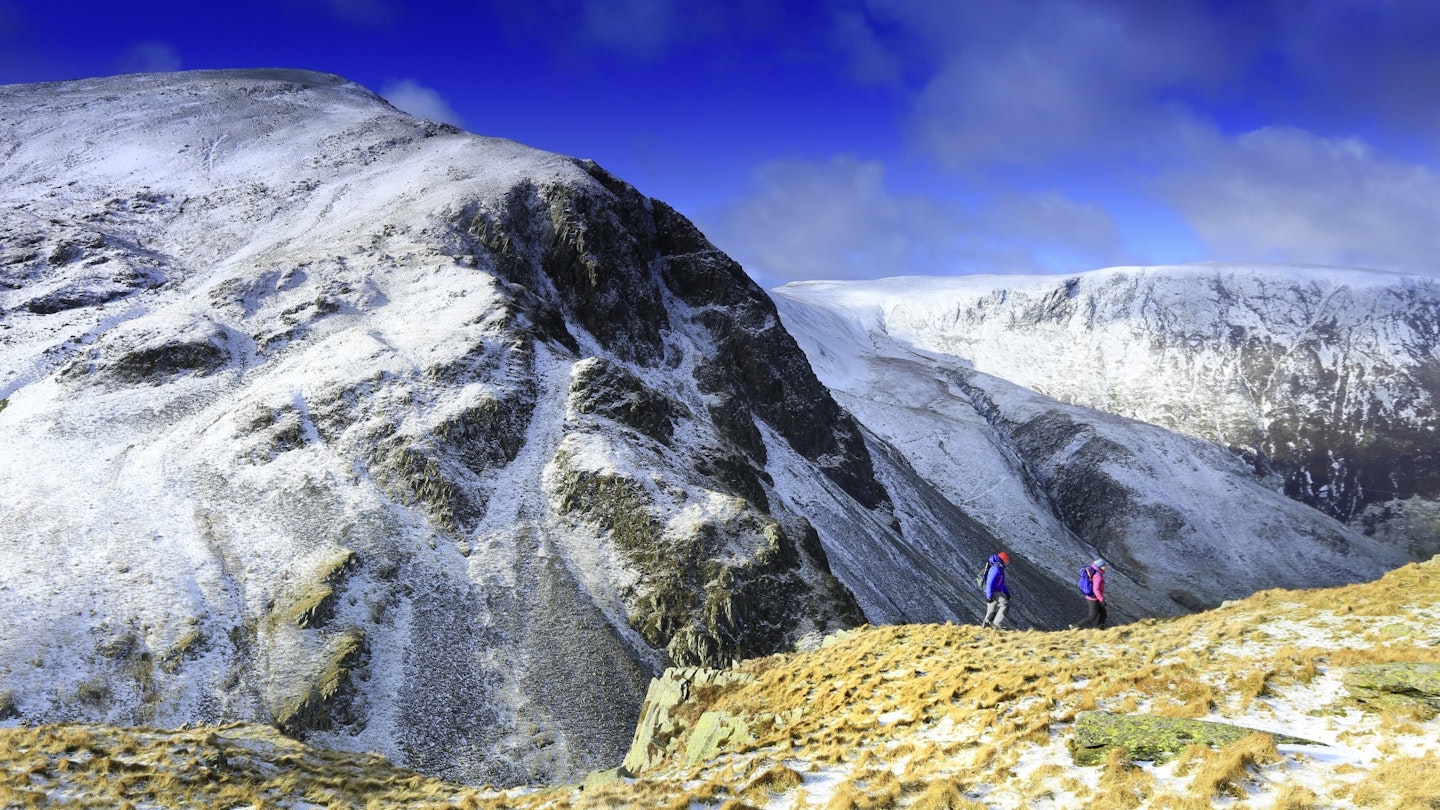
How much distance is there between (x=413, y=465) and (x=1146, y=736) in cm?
4299

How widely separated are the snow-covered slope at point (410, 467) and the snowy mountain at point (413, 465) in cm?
23

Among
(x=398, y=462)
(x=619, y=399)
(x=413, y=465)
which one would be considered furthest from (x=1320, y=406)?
(x=398, y=462)

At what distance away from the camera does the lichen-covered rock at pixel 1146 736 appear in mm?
11859

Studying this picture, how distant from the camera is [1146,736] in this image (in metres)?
12.3

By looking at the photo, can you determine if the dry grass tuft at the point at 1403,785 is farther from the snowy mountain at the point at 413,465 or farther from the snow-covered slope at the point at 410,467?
the snowy mountain at the point at 413,465

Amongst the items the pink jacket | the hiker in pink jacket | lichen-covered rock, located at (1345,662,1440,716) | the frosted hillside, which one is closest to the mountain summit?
the hiker in pink jacket

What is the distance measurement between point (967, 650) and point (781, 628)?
76.8ft

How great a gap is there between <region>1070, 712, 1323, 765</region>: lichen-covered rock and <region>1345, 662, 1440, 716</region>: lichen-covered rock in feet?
6.89

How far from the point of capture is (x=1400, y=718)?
12023 millimetres

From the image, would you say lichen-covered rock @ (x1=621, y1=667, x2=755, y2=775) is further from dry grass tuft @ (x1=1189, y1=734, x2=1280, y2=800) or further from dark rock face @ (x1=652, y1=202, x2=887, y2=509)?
dark rock face @ (x1=652, y1=202, x2=887, y2=509)

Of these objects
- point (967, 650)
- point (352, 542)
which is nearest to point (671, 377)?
point (352, 542)

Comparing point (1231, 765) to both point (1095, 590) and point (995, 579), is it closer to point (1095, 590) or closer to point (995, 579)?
point (1095, 590)

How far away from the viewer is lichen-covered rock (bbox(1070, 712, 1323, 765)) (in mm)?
11859

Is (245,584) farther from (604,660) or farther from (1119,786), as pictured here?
(1119,786)
